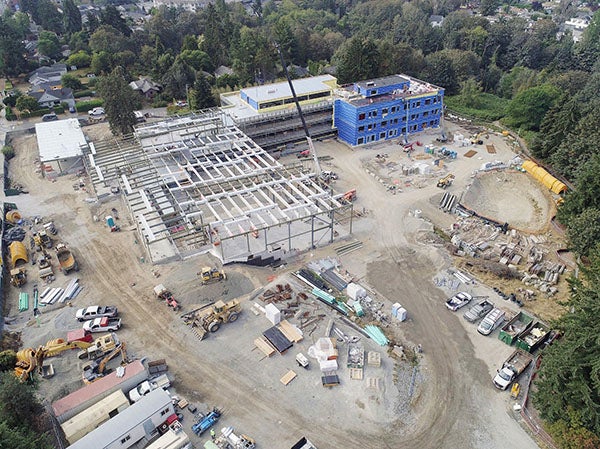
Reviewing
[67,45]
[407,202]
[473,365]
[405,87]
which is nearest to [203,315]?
[473,365]

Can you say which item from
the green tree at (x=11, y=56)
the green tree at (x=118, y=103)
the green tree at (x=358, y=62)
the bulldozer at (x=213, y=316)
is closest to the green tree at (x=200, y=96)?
the green tree at (x=118, y=103)

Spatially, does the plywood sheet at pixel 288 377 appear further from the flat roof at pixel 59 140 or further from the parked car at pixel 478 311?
the flat roof at pixel 59 140

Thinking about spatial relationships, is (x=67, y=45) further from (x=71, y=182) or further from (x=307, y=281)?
(x=307, y=281)

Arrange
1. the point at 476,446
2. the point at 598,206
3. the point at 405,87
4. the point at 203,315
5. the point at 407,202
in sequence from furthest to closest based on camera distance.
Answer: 1. the point at 405,87
2. the point at 407,202
3. the point at 598,206
4. the point at 203,315
5. the point at 476,446

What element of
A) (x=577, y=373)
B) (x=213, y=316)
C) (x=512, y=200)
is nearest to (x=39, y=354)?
(x=213, y=316)

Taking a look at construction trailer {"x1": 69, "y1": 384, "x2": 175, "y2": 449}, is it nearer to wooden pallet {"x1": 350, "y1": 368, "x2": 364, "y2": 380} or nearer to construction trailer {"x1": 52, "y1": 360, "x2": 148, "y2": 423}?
construction trailer {"x1": 52, "y1": 360, "x2": 148, "y2": 423}

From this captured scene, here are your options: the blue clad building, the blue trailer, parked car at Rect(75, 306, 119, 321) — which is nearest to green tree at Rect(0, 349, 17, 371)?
parked car at Rect(75, 306, 119, 321)
